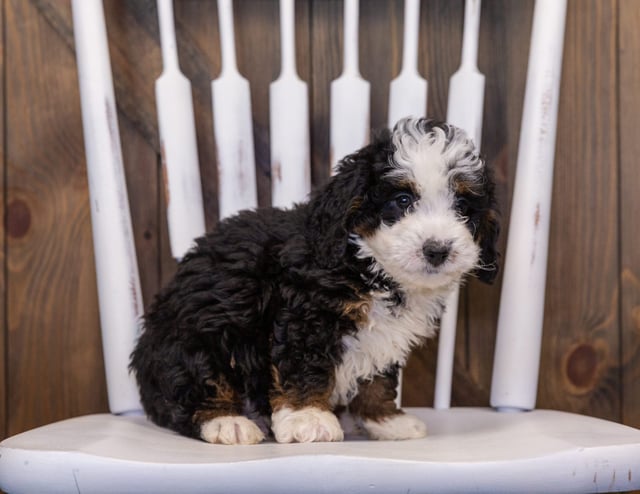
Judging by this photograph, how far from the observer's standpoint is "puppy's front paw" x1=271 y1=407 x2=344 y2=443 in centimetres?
118

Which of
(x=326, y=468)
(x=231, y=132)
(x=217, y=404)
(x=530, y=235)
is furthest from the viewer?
(x=231, y=132)

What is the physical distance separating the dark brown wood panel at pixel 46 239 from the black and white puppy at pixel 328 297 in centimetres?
50

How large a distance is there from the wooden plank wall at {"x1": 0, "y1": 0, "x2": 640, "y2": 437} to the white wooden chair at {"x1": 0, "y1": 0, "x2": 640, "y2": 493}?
250 millimetres

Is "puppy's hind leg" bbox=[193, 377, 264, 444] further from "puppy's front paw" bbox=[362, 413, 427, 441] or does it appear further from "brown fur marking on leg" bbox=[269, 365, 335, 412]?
"puppy's front paw" bbox=[362, 413, 427, 441]

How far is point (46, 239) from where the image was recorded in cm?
178

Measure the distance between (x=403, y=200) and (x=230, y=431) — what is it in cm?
46

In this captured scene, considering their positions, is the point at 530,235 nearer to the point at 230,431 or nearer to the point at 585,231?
the point at 585,231

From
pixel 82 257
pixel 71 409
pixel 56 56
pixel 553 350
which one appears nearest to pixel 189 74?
pixel 56 56

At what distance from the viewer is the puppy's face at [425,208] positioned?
118 cm

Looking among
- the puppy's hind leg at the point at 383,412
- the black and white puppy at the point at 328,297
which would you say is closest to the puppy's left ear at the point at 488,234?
the black and white puppy at the point at 328,297

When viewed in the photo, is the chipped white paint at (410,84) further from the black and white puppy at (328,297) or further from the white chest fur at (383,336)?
the white chest fur at (383,336)

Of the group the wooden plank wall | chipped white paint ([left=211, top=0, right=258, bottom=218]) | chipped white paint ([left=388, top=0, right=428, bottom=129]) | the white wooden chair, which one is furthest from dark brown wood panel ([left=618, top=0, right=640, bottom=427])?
chipped white paint ([left=211, top=0, right=258, bottom=218])

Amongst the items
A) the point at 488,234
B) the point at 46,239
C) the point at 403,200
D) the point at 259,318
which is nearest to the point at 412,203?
the point at 403,200

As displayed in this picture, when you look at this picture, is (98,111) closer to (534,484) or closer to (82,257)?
(82,257)
